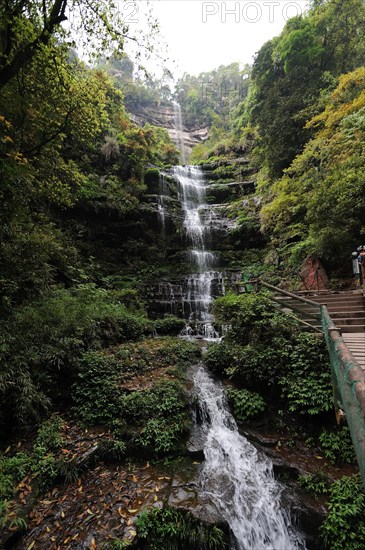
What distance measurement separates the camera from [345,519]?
3.88 metres

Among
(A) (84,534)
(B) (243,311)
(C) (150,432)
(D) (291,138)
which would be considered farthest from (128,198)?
(A) (84,534)

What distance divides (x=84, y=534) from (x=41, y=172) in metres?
9.63

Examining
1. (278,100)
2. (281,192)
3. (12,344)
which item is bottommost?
(12,344)

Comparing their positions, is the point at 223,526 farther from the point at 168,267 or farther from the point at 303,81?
the point at 303,81

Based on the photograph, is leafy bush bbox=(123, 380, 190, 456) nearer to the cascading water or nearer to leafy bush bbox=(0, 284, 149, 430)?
leafy bush bbox=(0, 284, 149, 430)

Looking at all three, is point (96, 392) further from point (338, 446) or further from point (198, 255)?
point (198, 255)

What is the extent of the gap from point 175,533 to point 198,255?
14.7 metres

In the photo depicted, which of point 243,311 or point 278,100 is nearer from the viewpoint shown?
point 243,311

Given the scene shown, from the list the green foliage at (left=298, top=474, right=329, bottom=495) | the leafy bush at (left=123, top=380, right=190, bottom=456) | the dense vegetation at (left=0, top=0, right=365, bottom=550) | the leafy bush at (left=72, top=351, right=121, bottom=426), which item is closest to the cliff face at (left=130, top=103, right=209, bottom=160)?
the dense vegetation at (left=0, top=0, right=365, bottom=550)

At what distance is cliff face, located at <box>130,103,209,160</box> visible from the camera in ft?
141

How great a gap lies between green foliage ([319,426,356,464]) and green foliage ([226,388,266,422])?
1.25 metres

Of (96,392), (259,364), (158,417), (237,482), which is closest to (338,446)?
(237,482)

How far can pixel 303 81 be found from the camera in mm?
15836

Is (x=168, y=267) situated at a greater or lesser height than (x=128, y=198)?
lesser
